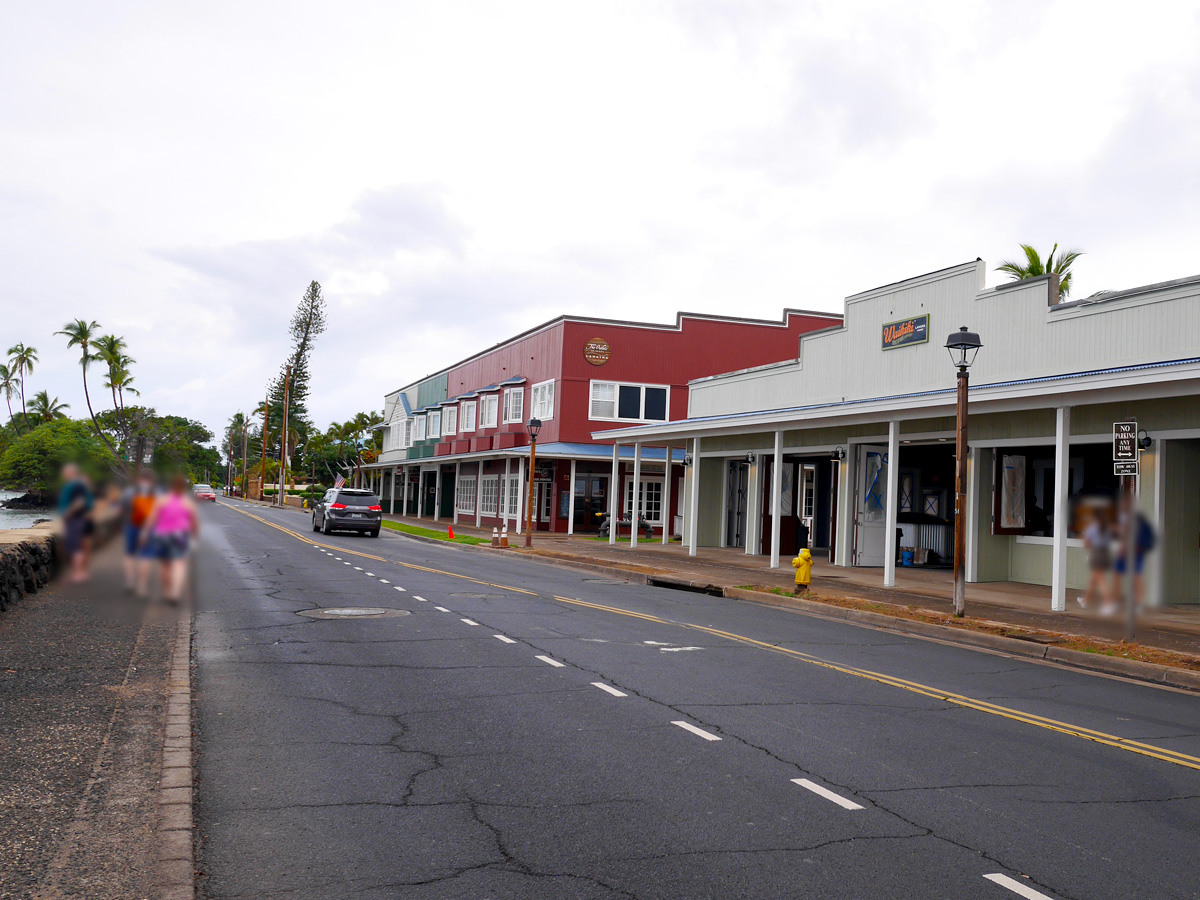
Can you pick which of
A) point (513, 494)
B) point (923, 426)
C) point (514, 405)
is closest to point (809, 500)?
point (923, 426)

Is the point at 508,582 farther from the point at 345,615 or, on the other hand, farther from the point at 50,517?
the point at 50,517

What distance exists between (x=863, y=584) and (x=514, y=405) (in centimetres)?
3258

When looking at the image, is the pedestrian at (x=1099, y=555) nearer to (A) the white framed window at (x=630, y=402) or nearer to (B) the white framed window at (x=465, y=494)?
(A) the white framed window at (x=630, y=402)

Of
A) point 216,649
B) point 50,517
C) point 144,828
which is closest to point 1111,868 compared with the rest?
point 144,828

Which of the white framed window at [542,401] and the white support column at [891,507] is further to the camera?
the white framed window at [542,401]

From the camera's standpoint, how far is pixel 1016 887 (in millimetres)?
6043

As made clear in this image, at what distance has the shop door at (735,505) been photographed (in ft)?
125

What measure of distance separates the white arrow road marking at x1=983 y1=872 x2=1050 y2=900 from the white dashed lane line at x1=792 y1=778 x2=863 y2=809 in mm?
1364

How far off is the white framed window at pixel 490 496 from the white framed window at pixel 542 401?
4606 mm

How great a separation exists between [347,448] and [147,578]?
73.6 metres

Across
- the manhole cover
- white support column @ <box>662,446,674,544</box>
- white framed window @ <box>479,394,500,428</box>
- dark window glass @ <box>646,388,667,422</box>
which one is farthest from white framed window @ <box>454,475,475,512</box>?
the manhole cover

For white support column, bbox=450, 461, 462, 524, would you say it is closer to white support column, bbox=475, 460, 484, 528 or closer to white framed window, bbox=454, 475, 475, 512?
white framed window, bbox=454, 475, 475, 512

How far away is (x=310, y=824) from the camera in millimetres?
7035

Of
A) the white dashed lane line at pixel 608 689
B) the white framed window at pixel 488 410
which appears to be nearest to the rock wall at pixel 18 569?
the white dashed lane line at pixel 608 689
